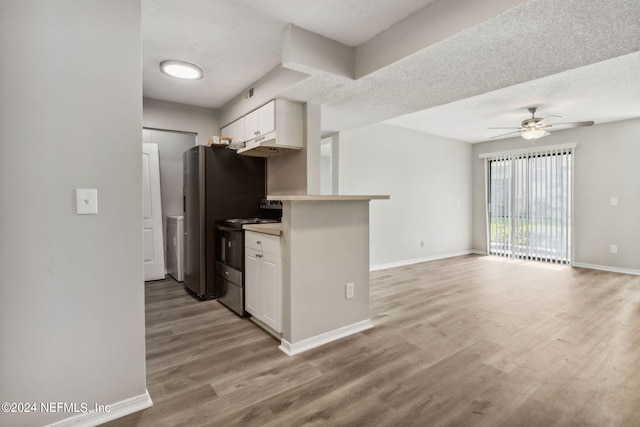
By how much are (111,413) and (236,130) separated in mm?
3070

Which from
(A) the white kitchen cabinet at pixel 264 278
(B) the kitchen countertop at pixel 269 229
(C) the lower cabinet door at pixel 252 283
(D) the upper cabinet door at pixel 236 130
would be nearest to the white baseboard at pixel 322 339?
(A) the white kitchen cabinet at pixel 264 278

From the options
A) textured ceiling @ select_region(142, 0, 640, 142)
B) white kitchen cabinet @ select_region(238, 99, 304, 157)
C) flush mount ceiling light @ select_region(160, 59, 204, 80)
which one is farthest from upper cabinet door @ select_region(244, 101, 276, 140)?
flush mount ceiling light @ select_region(160, 59, 204, 80)

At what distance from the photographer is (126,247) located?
1.64m

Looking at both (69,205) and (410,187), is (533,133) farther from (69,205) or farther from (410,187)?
(69,205)

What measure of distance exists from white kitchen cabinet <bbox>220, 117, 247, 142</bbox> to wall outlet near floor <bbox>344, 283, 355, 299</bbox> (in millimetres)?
2105

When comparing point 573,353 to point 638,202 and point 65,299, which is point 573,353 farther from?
point 638,202

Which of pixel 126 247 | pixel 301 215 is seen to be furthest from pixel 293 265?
pixel 126 247

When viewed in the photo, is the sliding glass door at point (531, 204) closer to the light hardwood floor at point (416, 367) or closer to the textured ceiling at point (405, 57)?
the textured ceiling at point (405, 57)

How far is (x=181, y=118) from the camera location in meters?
4.14

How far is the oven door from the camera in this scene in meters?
3.04

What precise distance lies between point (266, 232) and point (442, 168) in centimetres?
494

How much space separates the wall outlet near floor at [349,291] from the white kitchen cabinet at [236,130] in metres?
2.11

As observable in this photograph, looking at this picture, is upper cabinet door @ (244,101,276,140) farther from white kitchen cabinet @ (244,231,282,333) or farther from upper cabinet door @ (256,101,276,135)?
white kitchen cabinet @ (244,231,282,333)

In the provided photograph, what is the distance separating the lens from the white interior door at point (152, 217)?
4.57 metres
